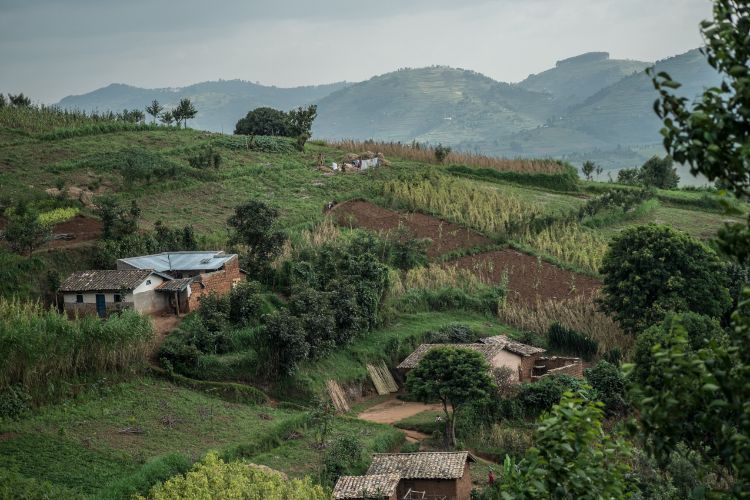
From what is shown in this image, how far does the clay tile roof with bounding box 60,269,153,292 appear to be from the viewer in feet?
93.9

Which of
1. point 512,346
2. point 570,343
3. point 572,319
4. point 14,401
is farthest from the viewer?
point 572,319

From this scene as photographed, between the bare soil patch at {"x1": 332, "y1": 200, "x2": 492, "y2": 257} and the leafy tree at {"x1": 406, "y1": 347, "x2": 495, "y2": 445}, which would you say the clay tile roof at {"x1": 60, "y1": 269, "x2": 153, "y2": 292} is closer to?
the leafy tree at {"x1": 406, "y1": 347, "x2": 495, "y2": 445}

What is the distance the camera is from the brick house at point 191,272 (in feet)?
98.7

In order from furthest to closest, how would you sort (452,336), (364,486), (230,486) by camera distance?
1. (452,336)
2. (364,486)
3. (230,486)

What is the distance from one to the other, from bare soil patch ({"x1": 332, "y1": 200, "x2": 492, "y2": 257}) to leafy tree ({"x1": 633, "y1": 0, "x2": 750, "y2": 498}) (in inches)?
1270

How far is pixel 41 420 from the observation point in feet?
73.7

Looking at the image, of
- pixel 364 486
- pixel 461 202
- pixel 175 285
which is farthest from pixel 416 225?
pixel 364 486

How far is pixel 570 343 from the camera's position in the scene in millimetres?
32750

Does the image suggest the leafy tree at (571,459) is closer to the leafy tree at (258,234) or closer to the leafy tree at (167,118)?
the leafy tree at (258,234)

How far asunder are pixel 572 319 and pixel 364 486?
14.9m

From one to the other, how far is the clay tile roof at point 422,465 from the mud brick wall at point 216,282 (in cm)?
955

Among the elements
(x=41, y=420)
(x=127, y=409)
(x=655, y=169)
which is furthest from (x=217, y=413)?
(x=655, y=169)

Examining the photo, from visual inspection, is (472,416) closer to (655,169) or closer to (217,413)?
(217,413)

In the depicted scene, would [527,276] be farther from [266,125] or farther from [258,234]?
[266,125]
